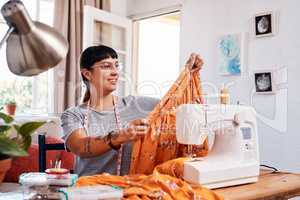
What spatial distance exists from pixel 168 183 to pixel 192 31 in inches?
100

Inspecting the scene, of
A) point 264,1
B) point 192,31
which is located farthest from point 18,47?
point 192,31

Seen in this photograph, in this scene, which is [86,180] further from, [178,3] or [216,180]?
[178,3]

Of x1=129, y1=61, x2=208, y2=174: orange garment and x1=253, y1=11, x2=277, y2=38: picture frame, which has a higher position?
x1=253, y1=11, x2=277, y2=38: picture frame

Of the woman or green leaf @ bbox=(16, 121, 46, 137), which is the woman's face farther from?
green leaf @ bbox=(16, 121, 46, 137)

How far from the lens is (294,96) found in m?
2.72

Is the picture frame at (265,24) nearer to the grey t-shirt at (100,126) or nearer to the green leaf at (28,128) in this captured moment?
the grey t-shirt at (100,126)

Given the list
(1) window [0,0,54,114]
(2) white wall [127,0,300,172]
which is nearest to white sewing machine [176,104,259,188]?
(2) white wall [127,0,300,172]

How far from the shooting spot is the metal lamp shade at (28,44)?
0.79 metres

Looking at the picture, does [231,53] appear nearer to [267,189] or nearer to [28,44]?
[267,189]

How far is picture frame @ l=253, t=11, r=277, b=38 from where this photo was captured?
2863 millimetres

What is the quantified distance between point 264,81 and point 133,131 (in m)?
1.79

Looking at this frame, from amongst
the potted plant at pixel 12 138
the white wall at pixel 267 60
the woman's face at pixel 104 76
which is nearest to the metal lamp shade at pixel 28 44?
the potted plant at pixel 12 138

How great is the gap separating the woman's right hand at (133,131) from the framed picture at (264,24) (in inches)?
71.8

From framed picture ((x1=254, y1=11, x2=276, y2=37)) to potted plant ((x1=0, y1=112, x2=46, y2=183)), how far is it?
241 cm
